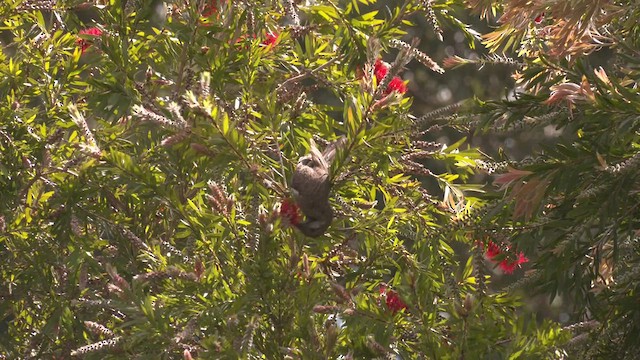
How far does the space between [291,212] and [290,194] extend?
0.28 ft

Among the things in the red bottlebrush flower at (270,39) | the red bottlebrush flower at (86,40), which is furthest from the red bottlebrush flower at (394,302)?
the red bottlebrush flower at (86,40)

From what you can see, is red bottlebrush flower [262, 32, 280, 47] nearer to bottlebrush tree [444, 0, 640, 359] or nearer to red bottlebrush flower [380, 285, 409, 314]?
bottlebrush tree [444, 0, 640, 359]

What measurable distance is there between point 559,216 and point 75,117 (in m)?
1.67

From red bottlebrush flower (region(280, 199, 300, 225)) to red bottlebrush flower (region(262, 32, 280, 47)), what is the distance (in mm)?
886

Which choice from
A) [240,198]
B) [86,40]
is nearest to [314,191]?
[240,198]

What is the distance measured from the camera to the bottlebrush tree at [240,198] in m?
3.70

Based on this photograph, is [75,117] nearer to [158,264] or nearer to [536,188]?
[158,264]

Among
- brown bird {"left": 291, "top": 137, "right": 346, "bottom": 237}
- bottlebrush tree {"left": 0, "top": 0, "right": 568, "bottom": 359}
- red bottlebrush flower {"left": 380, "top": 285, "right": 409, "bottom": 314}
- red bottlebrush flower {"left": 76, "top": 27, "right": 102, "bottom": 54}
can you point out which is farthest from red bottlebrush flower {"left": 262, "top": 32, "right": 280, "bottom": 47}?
red bottlebrush flower {"left": 380, "top": 285, "right": 409, "bottom": 314}

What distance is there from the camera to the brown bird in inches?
150

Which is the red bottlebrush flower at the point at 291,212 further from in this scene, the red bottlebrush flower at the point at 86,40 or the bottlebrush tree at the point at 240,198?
the red bottlebrush flower at the point at 86,40

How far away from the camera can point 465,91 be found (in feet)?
42.0

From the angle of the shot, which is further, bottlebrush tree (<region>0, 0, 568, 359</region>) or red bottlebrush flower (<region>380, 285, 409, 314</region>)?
red bottlebrush flower (<region>380, 285, 409, 314</region>)

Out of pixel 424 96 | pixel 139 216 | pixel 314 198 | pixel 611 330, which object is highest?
pixel 314 198

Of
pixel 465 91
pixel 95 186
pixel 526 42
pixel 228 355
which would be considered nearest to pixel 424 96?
pixel 465 91
